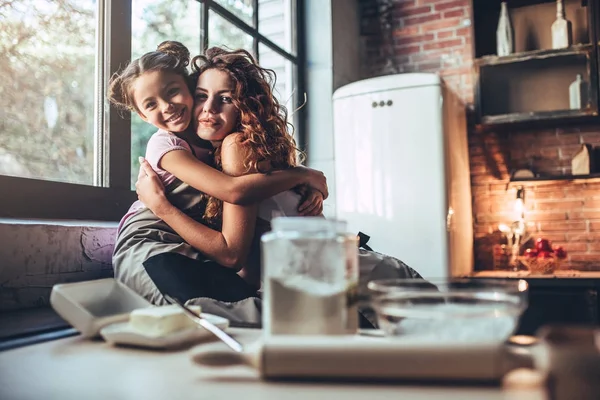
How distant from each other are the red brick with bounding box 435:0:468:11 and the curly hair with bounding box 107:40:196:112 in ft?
7.88

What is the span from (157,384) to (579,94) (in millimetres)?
2893

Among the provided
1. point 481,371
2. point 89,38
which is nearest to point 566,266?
point 89,38

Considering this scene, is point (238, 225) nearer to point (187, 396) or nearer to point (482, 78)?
point (187, 396)

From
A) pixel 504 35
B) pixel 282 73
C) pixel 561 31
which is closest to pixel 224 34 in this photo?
pixel 282 73

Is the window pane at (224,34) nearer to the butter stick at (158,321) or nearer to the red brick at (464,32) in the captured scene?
the red brick at (464,32)

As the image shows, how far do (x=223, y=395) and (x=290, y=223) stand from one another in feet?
0.71

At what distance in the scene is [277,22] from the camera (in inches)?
125

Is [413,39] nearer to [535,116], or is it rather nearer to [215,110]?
[535,116]

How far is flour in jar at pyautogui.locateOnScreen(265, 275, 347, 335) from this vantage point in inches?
25.8

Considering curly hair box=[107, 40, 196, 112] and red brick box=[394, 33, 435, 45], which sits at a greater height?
red brick box=[394, 33, 435, 45]

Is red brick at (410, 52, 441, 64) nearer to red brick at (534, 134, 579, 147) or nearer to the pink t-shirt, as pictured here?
red brick at (534, 134, 579, 147)

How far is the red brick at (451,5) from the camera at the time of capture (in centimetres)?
337

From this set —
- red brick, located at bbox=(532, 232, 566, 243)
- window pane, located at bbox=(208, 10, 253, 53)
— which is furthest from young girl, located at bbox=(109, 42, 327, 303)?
red brick, located at bbox=(532, 232, 566, 243)

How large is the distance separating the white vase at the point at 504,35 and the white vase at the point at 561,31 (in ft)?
0.72
